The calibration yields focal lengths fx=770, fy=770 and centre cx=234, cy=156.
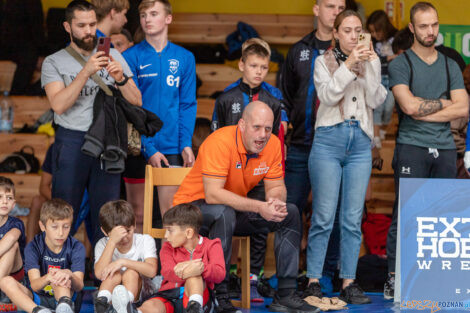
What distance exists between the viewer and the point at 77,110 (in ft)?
14.2

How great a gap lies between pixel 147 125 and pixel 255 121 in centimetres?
76

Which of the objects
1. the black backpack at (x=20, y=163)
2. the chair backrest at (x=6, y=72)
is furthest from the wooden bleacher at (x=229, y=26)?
the black backpack at (x=20, y=163)

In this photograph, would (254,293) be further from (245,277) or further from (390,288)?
(390,288)

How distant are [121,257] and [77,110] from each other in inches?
34.8

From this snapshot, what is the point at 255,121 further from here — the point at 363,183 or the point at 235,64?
the point at 235,64

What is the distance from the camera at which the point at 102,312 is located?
12.2ft

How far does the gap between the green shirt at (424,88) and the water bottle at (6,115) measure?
400 cm

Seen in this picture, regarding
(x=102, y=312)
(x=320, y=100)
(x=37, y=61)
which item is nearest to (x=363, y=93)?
(x=320, y=100)

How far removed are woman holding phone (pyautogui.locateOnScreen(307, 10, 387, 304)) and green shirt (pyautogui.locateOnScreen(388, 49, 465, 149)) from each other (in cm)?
27

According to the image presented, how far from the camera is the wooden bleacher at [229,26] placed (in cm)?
773

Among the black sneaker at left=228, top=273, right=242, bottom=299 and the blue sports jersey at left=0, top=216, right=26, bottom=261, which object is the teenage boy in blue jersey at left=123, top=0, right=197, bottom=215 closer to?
the black sneaker at left=228, top=273, right=242, bottom=299

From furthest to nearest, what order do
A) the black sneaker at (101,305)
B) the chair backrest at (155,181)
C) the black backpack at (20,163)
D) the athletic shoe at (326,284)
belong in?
the black backpack at (20,163) < the athletic shoe at (326,284) < the chair backrest at (155,181) < the black sneaker at (101,305)

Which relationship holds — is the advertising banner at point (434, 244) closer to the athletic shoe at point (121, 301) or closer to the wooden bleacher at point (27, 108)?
the athletic shoe at point (121, 301)

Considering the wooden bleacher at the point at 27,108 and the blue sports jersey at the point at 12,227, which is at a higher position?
the wooden bleacher at the point at 27,108
